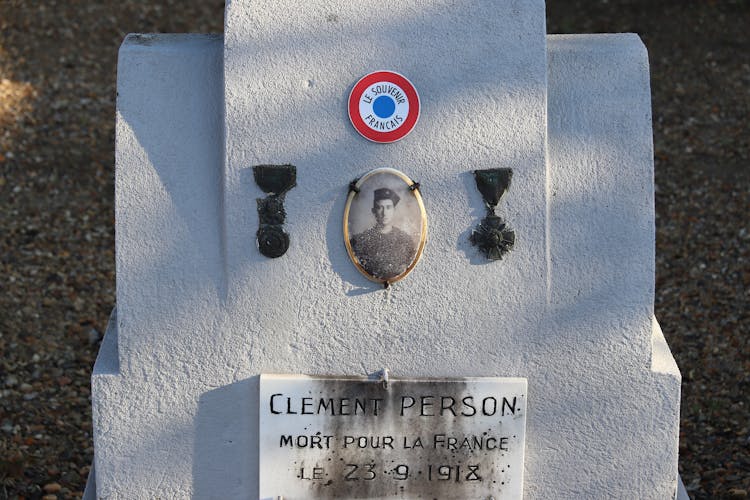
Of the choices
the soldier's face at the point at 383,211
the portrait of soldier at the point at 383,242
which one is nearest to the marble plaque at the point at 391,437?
the portrait of soldier at the point at 383,242

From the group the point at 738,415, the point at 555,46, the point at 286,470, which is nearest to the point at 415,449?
the point at 286,470

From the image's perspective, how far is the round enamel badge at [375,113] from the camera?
3.24 meters

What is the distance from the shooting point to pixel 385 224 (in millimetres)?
3248

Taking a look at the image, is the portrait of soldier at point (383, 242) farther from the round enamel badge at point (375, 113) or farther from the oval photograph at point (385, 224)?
the round enamel badge at point (375, 113)

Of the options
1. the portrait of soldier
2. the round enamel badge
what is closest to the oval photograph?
the portrait of soldier

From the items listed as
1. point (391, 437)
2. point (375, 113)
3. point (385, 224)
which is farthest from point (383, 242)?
point (391, 437)

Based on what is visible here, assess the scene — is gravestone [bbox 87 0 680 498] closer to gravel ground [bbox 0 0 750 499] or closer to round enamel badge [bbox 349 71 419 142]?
round enamel badge [bbox 349 71 419 142]

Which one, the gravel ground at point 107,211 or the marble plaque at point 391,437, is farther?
the gravel ground at point 107,211

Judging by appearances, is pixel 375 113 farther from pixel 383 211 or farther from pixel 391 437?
pixel 391 437

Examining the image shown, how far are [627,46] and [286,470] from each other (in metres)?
1.91

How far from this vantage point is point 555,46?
3.41 m

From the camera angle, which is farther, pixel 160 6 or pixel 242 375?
pixel 160 6

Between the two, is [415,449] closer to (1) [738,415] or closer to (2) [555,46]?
(2) [555,46]

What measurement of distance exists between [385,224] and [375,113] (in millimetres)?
374
